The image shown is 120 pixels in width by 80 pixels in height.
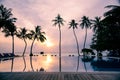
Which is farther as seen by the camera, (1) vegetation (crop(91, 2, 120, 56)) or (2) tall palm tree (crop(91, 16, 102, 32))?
(2) tall palm tree (crop(91, 16, 102, 32))

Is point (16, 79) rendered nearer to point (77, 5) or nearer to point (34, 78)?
point (34, 78)

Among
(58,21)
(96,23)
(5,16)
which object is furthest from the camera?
(58,21)

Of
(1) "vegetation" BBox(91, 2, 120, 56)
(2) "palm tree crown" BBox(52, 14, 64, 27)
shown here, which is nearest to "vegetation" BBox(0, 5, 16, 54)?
(2) "palm tree crown" BBox(52, 14, 64, 27)

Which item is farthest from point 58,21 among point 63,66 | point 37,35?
point 63,66

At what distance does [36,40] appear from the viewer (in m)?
49.9

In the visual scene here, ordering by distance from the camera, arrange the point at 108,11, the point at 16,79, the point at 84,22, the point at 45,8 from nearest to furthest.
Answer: the point at 16,79 < the point at 108,11 < the point at 45,8 < the point at 84,22

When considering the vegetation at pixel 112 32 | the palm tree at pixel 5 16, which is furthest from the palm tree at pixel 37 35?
the vegetation at pixel 112 32

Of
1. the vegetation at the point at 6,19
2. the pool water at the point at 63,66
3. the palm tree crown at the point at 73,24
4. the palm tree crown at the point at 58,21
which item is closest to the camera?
the pool water at the point at 63,66

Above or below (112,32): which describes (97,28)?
above

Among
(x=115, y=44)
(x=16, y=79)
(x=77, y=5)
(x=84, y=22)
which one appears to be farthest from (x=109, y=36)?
(x=16, y=79)

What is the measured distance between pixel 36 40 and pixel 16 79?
131 ft

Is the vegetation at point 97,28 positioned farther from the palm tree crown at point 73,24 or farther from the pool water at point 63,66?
the pool water at point 63,66

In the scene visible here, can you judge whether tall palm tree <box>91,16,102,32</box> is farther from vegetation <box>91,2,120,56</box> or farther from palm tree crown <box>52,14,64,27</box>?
palm tree crown <box>52,14,64,27</box>

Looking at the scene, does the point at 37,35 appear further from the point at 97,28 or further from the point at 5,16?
the point at 97,28
